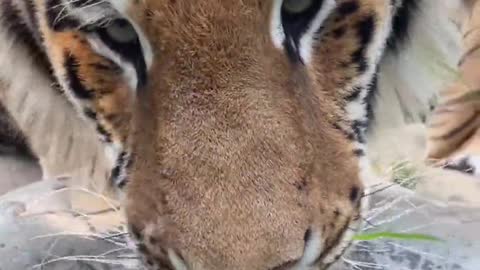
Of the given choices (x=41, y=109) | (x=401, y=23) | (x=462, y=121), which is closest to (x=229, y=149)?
(x=401, y=23)

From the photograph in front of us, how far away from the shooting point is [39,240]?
198 centimetres

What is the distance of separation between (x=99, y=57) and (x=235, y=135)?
385 mm

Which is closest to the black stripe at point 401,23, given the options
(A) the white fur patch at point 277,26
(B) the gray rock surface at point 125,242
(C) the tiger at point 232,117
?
(C) the tiger at point 232,117

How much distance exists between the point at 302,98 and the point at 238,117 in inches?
4.8

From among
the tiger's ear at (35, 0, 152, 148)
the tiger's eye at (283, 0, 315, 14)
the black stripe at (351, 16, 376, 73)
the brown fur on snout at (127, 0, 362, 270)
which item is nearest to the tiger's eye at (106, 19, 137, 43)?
the tiger's ear at (35, 0, 152, 148)

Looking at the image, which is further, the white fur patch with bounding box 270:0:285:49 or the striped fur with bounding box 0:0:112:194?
the striped fur with bounding box 0:0:112:194

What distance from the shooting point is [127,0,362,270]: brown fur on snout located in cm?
143

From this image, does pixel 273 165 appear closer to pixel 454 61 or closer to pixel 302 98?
pixel 302 98

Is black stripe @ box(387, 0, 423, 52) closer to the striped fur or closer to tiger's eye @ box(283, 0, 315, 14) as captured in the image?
tiger's eye @ box(283, 0, 315, 14)

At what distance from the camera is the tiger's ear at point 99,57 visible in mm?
1663

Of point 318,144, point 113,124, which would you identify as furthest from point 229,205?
point 113,124

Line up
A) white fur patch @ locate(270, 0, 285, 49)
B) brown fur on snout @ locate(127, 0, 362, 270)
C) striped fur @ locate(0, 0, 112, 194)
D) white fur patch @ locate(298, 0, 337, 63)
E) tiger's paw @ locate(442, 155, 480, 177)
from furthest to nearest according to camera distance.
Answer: tiger's paw @ locate(442, 155, 480, 177)
striped fur @ locate(0, 0, 112, 194)
white fur patch @ locate(298, 0, 337, 63)
white fur patch @ locate(270, 0, 285, 49)
brown fur on snout @ locate(127, 0, 362, 270)

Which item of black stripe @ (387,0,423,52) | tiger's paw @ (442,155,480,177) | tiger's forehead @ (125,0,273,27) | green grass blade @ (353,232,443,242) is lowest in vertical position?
tiger's paw @ (442,155,480,177)

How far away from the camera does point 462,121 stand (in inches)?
110
